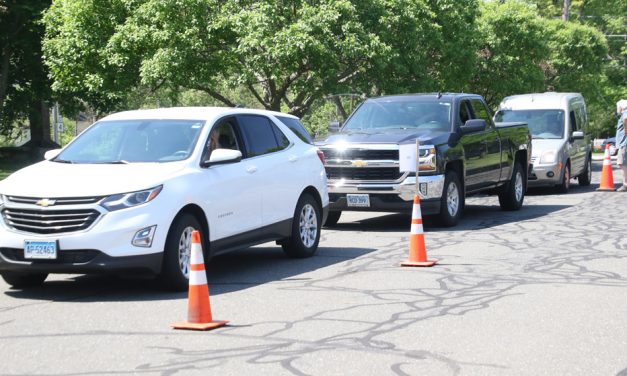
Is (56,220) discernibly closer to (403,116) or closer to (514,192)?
(403,116)

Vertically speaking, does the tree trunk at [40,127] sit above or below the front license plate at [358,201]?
above

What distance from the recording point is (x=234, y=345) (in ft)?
23.7

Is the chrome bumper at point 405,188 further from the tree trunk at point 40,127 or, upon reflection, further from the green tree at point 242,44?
the tree trunk at point 40,127

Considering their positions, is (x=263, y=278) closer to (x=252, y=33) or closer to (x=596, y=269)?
(x=596, y=269)

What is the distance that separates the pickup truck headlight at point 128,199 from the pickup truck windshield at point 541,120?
15.4m

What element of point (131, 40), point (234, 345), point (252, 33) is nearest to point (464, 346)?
point (234, 345)

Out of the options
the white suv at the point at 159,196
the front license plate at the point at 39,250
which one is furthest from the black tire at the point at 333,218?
the front license plate at the point at 39,250

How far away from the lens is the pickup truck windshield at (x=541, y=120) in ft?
77.0

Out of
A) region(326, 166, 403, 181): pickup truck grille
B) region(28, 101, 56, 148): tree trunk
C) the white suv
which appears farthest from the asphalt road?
region(28, 101, 56, 148): tree trunk

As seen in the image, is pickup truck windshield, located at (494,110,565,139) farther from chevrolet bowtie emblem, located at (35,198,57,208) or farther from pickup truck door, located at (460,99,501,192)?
chevrolet bowtie emblem, located at (35,198,57,208)

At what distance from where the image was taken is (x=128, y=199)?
9172mm

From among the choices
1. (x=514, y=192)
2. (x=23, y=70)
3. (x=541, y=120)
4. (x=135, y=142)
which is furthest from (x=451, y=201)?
(x=23, y=70)

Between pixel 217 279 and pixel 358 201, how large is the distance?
16.7 ft

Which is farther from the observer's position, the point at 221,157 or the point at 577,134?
the point at 577,134
